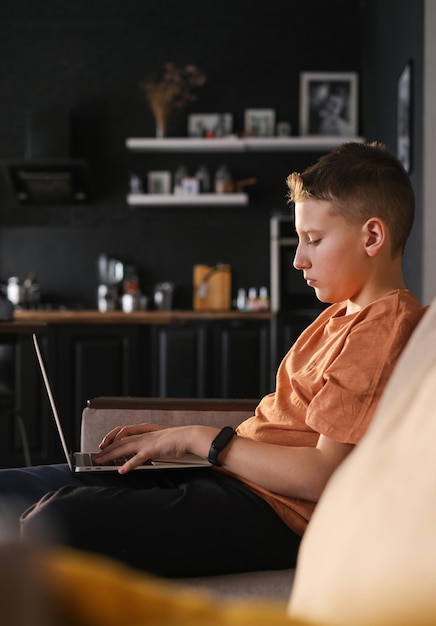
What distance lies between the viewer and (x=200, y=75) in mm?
6809

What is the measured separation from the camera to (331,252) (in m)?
1.64

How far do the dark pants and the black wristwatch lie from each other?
0.05 m

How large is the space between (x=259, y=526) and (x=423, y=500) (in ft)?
3.49

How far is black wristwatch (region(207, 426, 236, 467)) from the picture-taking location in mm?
1567

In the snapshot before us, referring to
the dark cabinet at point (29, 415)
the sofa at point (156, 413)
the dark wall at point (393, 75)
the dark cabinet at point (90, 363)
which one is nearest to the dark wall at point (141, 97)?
the dark wall at point (393, 75)

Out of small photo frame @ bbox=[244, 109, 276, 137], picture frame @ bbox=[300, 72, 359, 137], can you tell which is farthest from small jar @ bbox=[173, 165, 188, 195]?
picture frame @ bbox=[300, 72, 359, 137]

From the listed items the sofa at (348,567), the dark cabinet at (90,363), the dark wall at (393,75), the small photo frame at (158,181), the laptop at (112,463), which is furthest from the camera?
the small photo frame at (158,181)

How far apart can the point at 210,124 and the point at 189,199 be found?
0.66 meters

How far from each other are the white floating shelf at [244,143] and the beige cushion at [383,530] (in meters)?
5.94

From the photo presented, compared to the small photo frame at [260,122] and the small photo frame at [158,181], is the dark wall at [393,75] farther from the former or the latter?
the small photo frame at [158,181]

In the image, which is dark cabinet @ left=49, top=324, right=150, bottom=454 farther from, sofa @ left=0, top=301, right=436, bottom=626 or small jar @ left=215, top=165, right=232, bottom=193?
sofa @ left=0, top=301, right=436, bottom=626

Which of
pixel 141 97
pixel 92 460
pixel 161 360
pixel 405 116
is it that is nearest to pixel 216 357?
pixel 161 360

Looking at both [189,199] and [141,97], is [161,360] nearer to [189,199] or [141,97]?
[189,199]

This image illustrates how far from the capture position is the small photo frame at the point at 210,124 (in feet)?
22.2
